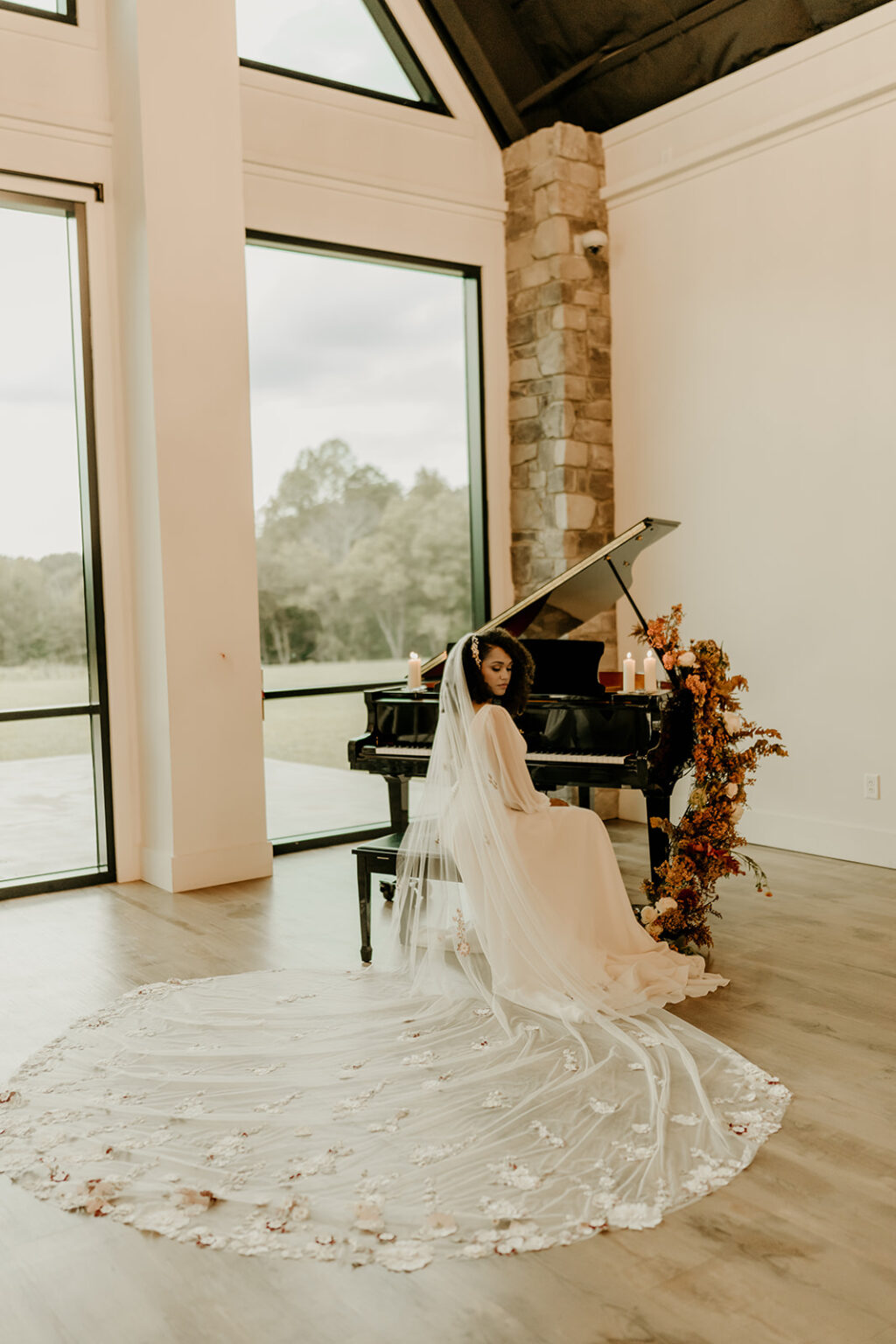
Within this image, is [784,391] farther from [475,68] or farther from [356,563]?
[475,68]

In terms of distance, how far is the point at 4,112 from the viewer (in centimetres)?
548

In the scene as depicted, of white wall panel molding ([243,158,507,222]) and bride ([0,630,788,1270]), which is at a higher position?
white wall panel molding ([243,158,507,222])

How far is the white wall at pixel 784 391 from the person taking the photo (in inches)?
225

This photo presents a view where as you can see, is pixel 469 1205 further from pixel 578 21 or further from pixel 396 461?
pixel 578 21

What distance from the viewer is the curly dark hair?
4.12 metres

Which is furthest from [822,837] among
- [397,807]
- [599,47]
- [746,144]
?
[599,47]

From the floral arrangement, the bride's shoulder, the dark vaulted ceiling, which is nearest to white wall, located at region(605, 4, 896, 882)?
the dark vaulted ceiling

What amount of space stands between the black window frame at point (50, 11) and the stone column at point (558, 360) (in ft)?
8.62

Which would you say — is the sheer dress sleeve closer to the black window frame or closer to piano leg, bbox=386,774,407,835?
piano leg, bbox=386,774,407,835

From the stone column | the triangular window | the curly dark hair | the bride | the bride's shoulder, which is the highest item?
the triangular window

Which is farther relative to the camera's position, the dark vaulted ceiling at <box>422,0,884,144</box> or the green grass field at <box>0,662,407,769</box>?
the dark vaulted ceiling at <box>422,0,884,144</box>

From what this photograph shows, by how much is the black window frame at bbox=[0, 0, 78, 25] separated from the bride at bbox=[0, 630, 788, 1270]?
12.7 feet

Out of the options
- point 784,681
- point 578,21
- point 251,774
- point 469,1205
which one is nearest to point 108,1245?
point 469,1205

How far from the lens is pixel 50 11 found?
5.66m
